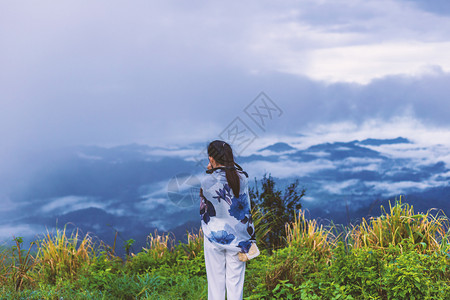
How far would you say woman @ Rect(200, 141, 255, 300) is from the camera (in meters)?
4.87

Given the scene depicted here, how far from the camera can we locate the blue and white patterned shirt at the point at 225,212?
4.89 meters

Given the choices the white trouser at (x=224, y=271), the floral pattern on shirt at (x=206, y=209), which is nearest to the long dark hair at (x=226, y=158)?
the floral pattern on shirt at (x=206, y=209)

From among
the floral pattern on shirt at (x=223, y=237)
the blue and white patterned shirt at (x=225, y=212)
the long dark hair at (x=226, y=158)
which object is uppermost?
the long dark hair at (x=226, y=158)

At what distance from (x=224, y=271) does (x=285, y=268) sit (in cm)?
131

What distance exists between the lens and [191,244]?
8.40 meters

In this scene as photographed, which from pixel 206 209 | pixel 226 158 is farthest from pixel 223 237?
pixel 226 158

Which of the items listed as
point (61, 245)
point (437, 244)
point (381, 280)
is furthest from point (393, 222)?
point (61, 245)

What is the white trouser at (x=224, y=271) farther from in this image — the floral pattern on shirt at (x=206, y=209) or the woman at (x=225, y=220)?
the floral pattern on shirt at (x=206, y=209)

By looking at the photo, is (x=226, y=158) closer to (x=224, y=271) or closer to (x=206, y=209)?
(x=206, y=209)

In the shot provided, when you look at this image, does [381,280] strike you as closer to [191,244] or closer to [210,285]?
[210,285]

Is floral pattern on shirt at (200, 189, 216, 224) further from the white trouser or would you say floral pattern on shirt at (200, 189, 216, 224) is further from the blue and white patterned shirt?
the white trouser

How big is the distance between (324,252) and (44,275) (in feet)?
15.8

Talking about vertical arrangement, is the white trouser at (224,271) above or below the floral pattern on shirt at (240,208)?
below

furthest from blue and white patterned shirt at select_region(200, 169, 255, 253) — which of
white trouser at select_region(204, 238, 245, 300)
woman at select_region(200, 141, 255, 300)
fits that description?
white trouser at select_region(204, 238, 245, 300)
